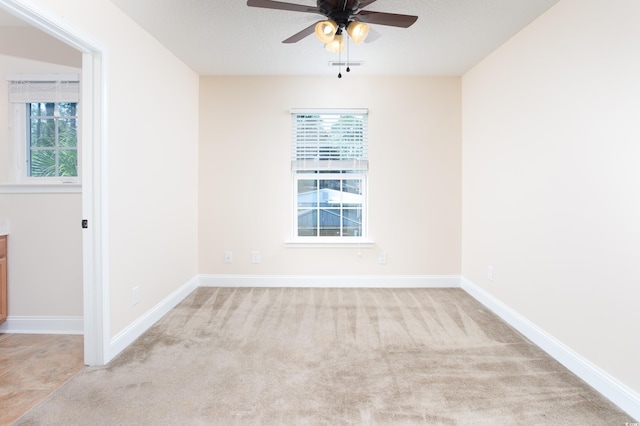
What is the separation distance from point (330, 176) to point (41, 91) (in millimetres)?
2873

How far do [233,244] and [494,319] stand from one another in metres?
2.94

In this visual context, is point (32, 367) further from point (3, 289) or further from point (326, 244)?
point (326, 244)

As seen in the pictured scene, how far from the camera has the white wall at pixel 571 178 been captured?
1854 mm

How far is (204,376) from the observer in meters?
2.13

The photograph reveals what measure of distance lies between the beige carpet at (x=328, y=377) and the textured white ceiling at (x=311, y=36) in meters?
2.55

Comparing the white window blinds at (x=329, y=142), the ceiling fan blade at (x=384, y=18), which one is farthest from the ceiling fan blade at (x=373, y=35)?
the white window blinds at (x=329, y=142)

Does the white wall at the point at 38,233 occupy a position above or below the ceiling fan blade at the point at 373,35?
below

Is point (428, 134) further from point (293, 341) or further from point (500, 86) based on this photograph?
point (293, 341)

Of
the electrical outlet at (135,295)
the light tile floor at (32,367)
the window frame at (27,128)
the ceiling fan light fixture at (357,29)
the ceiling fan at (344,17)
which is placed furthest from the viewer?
the window frame at (27,128)

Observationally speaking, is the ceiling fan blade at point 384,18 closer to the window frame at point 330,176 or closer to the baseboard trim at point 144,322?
the window frame at point 330,176

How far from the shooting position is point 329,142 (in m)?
4.07

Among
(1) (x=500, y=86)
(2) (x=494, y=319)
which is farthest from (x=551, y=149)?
(2) (x=494, y=319)

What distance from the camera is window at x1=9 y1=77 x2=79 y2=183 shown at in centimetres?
281

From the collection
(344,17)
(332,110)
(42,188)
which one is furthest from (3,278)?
(332,110)
